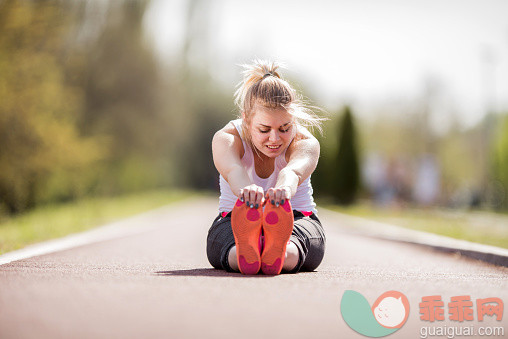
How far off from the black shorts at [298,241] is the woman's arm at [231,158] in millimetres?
451

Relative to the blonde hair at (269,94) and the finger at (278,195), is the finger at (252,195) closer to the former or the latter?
the finger at (278,195)

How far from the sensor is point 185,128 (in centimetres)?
4172

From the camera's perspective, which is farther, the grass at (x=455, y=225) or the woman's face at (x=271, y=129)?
the grass at (x=455, y=225)

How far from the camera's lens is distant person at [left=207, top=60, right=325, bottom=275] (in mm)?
4531

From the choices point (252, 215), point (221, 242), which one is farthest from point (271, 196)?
point (221, 242)

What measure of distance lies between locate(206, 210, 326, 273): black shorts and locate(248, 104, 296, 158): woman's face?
2.08 ft

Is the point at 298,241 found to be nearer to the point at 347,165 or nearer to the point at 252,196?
the point at 252,196

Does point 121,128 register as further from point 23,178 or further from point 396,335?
point 396,335

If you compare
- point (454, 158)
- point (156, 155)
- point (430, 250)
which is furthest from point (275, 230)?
point (454, 158)

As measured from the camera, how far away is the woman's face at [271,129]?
5.15 meters

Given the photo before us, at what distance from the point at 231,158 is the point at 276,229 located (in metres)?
0.86

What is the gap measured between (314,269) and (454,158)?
61.5 m
